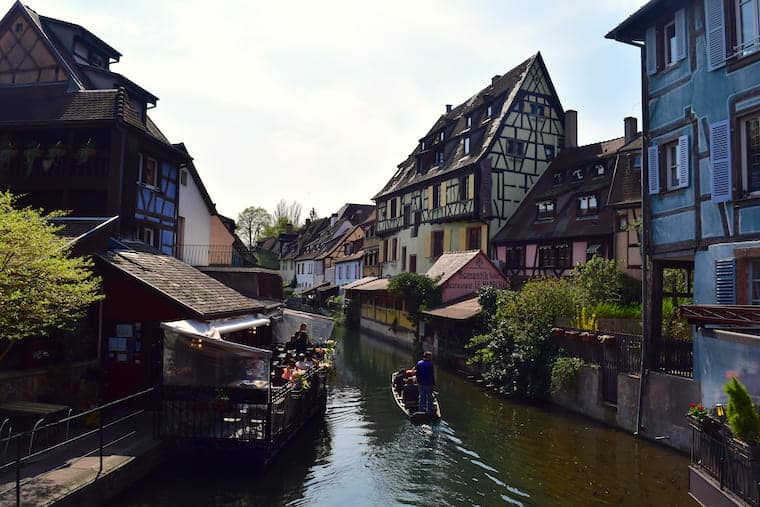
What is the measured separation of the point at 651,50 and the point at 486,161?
1873 cm

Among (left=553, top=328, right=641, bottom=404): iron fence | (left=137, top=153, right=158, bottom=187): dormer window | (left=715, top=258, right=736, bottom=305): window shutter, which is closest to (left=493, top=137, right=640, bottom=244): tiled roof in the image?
(left=553, top=328, right=641, bottom=404): iron fence

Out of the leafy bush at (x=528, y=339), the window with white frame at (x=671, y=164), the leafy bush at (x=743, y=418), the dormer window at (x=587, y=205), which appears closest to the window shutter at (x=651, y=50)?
the window with white frame at (x=671, y=164)

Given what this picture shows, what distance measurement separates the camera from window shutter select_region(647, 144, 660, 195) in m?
13.4

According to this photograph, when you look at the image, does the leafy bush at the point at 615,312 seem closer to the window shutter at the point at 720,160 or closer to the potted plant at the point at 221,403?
the window shutter at the point at 720,160

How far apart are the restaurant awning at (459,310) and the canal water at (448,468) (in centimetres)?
677

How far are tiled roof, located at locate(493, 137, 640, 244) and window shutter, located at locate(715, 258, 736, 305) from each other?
46.8 feet

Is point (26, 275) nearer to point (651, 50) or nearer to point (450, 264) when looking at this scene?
point (651, 50)

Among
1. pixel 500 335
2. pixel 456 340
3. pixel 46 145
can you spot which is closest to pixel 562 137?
pixel 456 340

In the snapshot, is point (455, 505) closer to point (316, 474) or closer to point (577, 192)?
point (316, 474)

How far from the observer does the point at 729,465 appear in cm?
714

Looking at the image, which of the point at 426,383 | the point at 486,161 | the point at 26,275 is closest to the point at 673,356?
the point at 426,383

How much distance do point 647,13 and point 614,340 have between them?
8.50 meters

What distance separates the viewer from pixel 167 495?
30.5ft

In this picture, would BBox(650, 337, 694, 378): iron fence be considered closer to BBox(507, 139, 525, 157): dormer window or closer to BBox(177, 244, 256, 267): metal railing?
BBox(177, 244, 256, 267): metal railing
